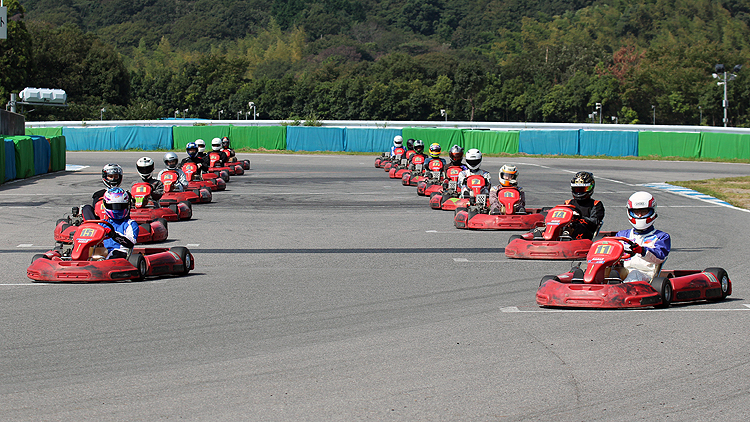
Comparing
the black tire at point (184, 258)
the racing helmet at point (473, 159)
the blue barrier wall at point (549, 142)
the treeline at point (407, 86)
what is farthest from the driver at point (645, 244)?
the treeline at point (407, 86)

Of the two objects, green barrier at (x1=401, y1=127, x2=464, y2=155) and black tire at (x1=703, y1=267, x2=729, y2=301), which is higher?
green barrier at (x1=401, y1=127, x2=464, y2=155)

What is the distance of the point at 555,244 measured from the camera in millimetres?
11703

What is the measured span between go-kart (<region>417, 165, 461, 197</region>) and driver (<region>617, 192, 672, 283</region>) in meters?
11.3

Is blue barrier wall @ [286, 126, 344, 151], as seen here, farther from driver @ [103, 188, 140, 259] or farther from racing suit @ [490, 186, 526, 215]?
driver @ [103, 188, 140, 259]

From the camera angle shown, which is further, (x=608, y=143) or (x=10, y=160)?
(x=608, y=143)

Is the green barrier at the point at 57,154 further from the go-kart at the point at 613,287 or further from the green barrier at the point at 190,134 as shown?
the go-kart at the point at 613,287

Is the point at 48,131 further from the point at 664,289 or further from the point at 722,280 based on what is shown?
the point at 664,289

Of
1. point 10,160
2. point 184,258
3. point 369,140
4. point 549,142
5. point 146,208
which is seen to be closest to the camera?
point 184,258

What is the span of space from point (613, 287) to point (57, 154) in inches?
1042

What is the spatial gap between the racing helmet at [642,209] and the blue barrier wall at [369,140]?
37.8 m

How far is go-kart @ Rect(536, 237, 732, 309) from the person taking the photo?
8.25m

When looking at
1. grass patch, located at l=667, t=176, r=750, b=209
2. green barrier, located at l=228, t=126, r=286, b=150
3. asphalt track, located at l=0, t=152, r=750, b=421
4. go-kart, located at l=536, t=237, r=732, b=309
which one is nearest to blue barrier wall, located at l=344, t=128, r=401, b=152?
green barrier, located at l=228, t=126, r=286, b=150

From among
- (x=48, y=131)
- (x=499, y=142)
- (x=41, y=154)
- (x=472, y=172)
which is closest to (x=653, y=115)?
(x=499, y=142)

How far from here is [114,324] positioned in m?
7.66
